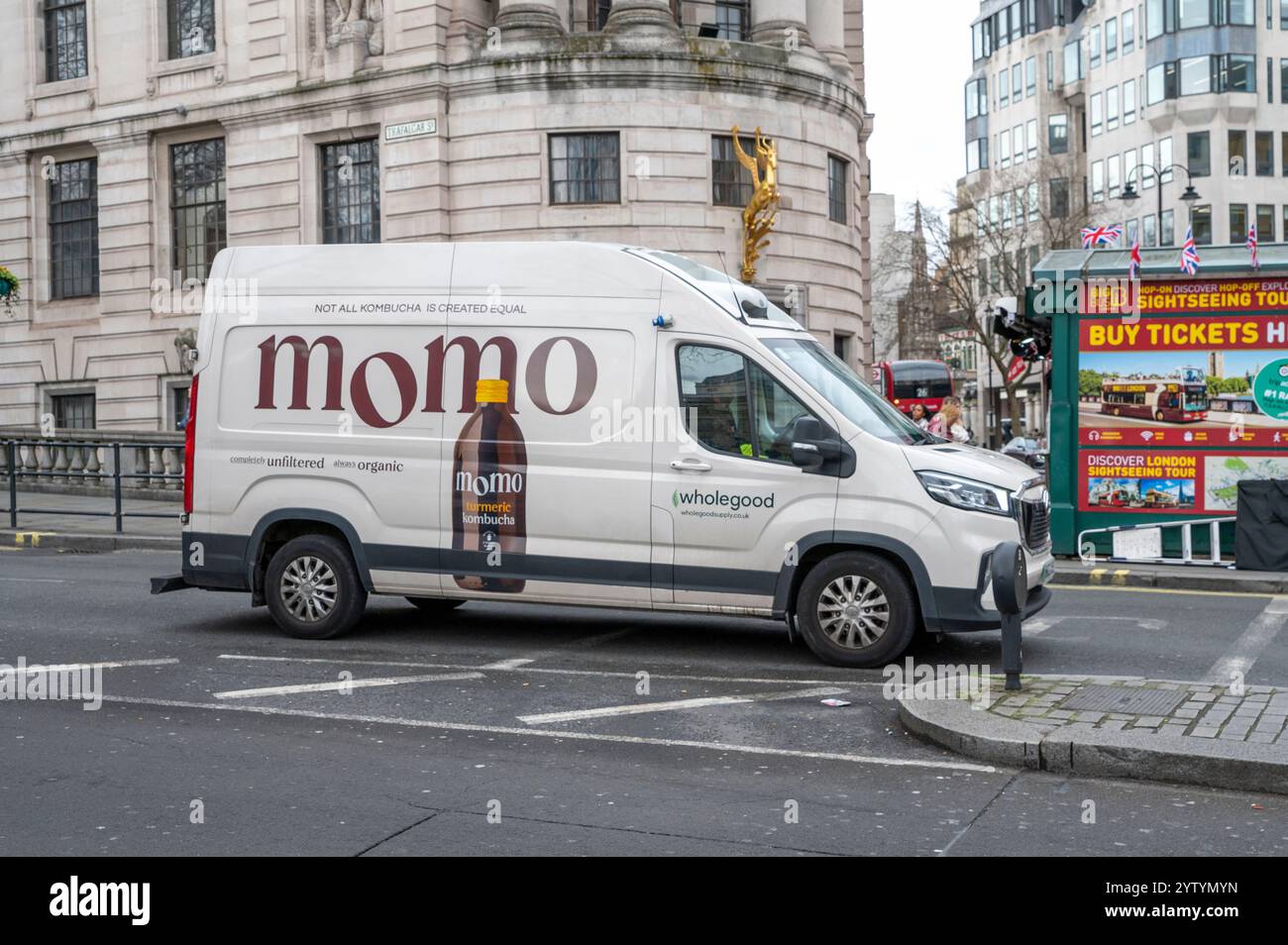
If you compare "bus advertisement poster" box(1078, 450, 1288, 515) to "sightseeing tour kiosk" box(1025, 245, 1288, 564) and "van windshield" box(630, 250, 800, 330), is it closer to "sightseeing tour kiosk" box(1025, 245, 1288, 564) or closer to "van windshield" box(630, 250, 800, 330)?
"sightseeing tour kiosk" box(1025, 245, 1288, 564)

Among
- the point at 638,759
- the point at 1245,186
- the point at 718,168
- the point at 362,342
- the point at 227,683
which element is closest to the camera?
the point at 638,759

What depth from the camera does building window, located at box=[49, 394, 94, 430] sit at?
36969 millimetres

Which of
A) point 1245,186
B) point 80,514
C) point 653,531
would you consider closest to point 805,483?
point 653,531

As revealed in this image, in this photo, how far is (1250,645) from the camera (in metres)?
10.5

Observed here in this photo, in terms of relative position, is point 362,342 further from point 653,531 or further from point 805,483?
point 805,483

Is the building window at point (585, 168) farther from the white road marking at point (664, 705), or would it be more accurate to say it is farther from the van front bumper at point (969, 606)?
the white road marking at point (664, 705)

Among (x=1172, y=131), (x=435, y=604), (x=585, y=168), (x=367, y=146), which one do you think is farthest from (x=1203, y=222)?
(x=435, y=604)

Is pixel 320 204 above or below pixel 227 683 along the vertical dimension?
above

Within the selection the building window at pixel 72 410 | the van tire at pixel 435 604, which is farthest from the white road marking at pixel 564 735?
the building window at pixel 72 410

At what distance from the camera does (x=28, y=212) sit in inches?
1483

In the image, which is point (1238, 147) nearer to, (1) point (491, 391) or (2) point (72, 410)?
(2) point (72, 410)
